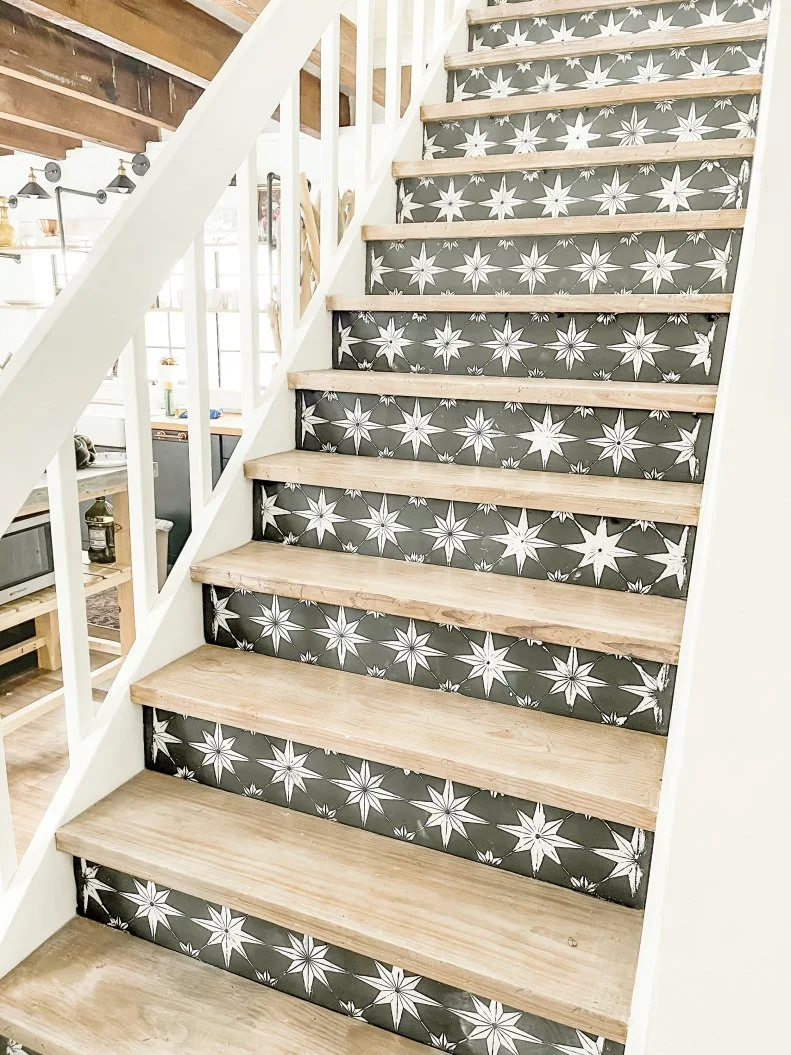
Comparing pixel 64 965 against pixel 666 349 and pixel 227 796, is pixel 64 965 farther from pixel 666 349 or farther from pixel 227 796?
pixel 666 349

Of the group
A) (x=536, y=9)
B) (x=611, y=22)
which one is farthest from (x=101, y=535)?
(x=611, y=22)

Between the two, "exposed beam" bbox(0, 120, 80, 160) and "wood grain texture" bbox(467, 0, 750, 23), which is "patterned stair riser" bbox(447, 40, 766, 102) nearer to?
"wood grain texture" bbox(467, 0, 750, 23)

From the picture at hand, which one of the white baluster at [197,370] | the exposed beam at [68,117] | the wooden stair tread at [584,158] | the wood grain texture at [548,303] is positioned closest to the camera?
the white baluster at [197,370]

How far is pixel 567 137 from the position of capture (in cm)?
220

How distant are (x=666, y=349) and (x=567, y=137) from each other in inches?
36.0

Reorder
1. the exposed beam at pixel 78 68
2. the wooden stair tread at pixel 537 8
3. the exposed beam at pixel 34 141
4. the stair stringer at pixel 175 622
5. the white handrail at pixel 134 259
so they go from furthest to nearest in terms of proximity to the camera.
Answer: the exposed beam at pixel 34 141 → the exposed beam at pixel 78 68 → the wooden stair tread at pixel 537 8 → the stair stringer at pixel 175 622 → the white handrail at pixel 134 259

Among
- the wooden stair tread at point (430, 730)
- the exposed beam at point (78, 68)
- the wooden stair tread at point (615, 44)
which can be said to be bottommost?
the wooden stair tread at point (430, 730)

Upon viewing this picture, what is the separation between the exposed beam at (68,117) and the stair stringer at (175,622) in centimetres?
319

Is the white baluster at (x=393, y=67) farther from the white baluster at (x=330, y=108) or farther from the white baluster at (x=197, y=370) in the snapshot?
the white baluster at (x=197, y=370)

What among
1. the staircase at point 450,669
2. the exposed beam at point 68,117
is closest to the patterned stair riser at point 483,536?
the staircase at point 450,669

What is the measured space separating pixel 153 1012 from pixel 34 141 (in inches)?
250

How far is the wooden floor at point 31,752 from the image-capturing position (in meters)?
2.17

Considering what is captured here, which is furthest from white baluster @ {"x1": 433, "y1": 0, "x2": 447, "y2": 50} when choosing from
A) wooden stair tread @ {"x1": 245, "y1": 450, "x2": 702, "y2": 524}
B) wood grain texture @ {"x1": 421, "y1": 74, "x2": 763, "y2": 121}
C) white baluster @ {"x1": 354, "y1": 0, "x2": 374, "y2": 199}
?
wooden stair tread @ {"x1": 245, "y1": 450, "x2": 702, "y2": 524}

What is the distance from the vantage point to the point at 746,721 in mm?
427
